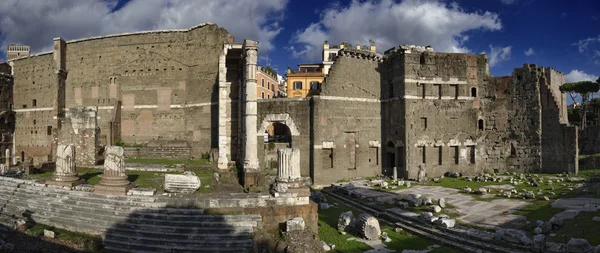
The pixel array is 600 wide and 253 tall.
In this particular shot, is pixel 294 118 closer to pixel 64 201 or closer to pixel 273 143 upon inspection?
pixel 273 143

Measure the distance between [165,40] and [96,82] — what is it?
20.9 ft

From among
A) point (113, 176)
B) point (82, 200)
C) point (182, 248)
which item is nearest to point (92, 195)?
point (82, 200)

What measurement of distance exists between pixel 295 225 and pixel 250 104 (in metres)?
9.66

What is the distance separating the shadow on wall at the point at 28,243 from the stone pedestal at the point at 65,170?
2.58 meters

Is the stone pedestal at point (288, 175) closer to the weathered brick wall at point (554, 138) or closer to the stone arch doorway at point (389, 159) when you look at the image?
the stone arch doorway at point (389, 159)

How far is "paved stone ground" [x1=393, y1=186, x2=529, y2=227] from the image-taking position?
12673 mm

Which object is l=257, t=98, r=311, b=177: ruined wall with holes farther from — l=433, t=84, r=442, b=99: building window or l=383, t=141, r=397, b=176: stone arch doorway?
l=433, t=84, r=442, b=99: building window

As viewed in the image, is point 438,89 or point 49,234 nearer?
point 49,234

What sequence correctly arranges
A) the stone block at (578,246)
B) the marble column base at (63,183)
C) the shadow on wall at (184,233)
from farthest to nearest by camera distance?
the marble column base at (63,183) → the shadow on wall at (184,233) → the stone block at (578,246)

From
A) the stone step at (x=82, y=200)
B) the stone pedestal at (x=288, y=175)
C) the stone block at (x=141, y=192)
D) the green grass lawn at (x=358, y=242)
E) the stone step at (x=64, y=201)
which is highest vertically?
the stone pedestal at (x=288, y=175)

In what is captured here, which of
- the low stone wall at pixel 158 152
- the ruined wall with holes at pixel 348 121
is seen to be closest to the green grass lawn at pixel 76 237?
the low stone wall at pixel 158 152

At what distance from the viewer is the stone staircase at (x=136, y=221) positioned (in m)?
9.19

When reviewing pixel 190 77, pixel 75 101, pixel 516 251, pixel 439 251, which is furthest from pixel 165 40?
pixel 516 251

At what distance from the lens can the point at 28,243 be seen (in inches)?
357
